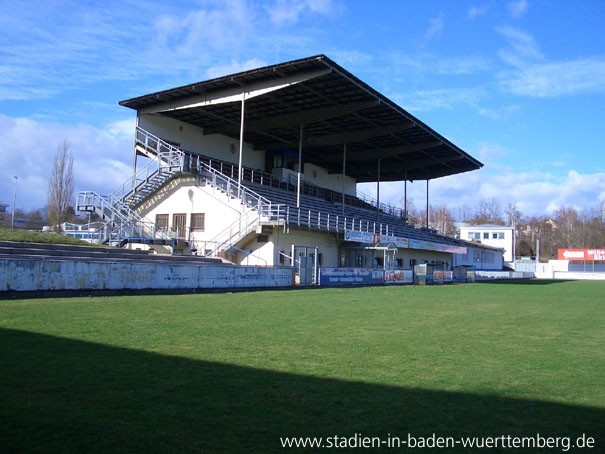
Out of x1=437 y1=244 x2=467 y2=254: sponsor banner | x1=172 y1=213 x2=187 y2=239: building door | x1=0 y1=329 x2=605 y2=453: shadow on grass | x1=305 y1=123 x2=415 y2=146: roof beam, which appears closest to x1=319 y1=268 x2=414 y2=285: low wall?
x1=305 y1=123 x2=415 y2=146: roof beam

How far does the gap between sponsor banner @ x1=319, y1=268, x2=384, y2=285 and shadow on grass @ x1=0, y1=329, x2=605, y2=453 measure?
24.1 m

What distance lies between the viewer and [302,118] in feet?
125

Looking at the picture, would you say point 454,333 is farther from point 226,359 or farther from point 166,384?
point 166,384

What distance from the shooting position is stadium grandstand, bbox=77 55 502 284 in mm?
33062

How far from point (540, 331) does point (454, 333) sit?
8.52 feet

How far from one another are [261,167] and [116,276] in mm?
30793

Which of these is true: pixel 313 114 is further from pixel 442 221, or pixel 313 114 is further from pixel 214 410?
pixel 442 221

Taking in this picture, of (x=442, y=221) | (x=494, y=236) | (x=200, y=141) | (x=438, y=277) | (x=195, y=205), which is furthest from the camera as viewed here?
(x=442, y=221)

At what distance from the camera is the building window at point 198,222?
36.7m

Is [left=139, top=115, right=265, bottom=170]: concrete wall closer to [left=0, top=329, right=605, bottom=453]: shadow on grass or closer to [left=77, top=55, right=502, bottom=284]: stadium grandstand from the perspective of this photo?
[left=77, top=55, right=502, bottom=284]: stadium grandstand

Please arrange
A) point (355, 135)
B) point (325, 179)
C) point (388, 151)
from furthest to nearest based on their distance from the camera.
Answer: point (325, 179)
point (388, 151)
point (355, 135)

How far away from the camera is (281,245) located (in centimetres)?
3378

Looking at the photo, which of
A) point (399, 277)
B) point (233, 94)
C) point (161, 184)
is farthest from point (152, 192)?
point (399, 277)

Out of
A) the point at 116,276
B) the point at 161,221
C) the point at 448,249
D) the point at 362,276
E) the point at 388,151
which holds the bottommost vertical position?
the point at 362,276
